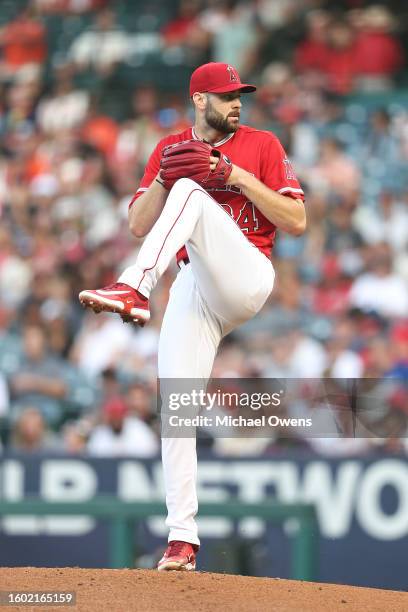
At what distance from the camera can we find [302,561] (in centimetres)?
657

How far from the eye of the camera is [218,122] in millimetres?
5070

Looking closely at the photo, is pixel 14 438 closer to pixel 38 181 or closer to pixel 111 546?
pixel 111 546

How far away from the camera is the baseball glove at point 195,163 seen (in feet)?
15.6

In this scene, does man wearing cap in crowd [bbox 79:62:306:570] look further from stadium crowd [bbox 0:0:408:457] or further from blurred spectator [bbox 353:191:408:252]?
blurred spectator [bbox 353:191:408:252]

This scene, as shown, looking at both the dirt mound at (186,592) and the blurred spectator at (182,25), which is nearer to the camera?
the dirt mound at (186,592)

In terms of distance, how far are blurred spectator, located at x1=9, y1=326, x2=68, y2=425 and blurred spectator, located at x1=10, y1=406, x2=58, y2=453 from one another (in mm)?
220

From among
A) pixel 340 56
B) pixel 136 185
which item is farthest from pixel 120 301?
pixel 340 56

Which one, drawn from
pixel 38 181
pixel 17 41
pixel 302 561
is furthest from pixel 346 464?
pixel 17 41

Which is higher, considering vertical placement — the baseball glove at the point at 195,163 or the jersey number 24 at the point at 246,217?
the baseball glove at the point at 195,163

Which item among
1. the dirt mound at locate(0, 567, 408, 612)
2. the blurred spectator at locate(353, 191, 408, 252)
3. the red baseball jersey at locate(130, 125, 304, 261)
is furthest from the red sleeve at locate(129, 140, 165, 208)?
the blurred spectator at locate(353, 191, 408, 252)

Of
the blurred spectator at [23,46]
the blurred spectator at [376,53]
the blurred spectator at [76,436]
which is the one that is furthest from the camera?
the blurred spectator at [23,46]

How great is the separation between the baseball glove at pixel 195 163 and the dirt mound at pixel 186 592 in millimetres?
1522

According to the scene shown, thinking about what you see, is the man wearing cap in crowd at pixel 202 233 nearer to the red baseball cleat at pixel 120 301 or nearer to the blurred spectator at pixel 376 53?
the red baseball cleat at pixel 120 301

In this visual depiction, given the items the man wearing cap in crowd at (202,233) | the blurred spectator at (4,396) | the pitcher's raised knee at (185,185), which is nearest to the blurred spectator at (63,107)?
the blurred spectator at (4,396)
